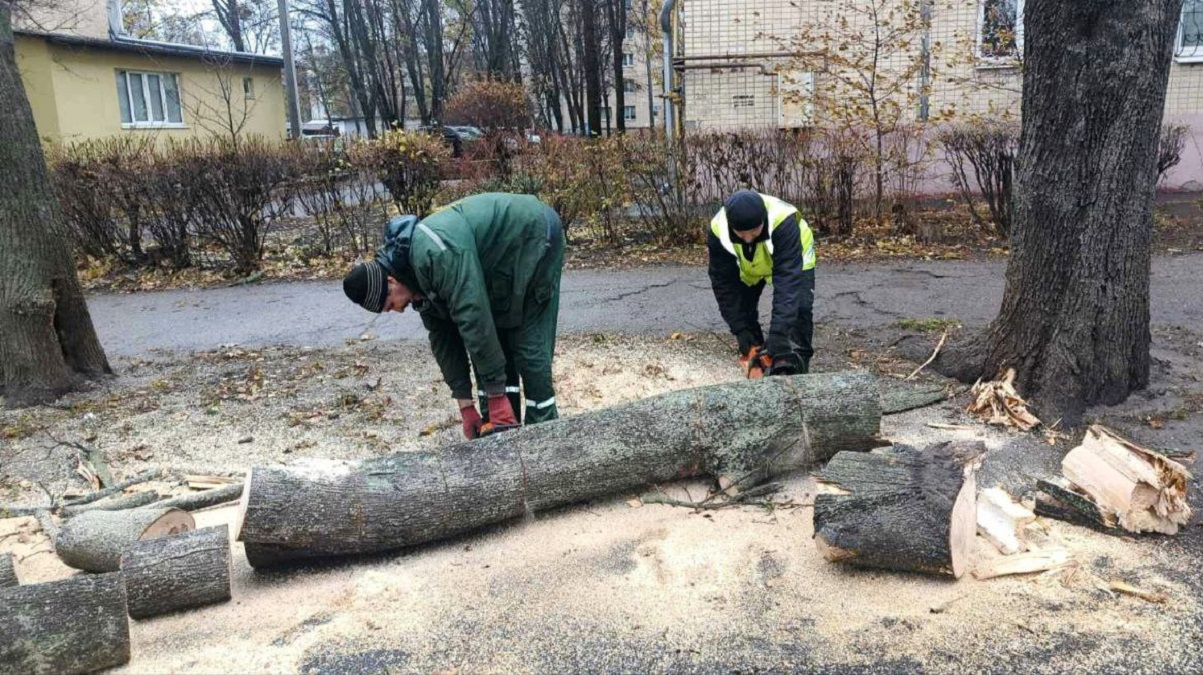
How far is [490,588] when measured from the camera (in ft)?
10.4

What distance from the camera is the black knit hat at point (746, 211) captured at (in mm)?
4551

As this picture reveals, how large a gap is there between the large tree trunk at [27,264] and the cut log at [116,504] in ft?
6.14

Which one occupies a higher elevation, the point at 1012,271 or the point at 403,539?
the point at 1012,271

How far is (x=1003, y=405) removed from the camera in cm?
449

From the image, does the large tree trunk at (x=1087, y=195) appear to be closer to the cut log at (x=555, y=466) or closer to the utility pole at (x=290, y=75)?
the cut log at (x=555, y=466)

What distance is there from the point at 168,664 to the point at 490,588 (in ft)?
3.55

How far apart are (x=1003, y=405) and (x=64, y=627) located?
14.0 ft

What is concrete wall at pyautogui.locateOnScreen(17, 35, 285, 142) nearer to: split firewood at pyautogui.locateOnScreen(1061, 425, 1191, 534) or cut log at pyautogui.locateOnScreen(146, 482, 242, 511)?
cut log at pyautogui.locateOnScreen(146, 482, 242, 511)

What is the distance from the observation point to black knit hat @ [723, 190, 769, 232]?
179 inches

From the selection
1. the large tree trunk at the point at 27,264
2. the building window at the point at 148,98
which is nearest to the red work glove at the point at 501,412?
the large tree trunk at the point at 27,264

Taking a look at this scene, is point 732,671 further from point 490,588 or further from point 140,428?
point 140,428

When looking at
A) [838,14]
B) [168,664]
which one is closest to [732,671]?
[168,664]

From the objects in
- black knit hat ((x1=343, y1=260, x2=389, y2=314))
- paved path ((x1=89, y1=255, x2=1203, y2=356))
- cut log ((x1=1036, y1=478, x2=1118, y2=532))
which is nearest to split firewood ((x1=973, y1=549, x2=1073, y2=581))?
cut log ((x1=1036, y1=478, x2=1118, y2=532))

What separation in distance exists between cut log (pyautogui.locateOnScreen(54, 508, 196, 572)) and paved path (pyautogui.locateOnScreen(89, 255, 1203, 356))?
368 cm
